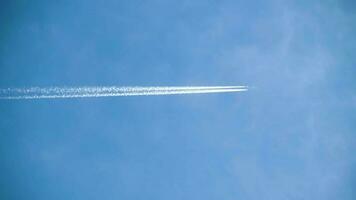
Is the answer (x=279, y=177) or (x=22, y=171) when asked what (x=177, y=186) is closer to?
(x=279, y=177)

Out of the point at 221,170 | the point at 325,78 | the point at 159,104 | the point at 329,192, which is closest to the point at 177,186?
the point at 221,170

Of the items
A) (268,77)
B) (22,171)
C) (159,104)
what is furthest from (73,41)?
(268,77)

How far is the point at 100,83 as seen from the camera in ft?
16.8

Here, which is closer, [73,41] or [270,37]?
[73,41]

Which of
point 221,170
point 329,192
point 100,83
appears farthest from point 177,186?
point 329,192

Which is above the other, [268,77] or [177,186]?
[268,77]

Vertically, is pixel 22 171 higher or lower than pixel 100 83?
lower

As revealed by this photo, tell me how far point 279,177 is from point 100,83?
2728 millimetres

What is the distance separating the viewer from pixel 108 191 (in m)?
5.08

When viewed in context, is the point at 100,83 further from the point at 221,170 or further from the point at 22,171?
the point at 221,170

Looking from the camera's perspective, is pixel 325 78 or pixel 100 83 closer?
pixel 100 83

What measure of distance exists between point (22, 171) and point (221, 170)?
8.40ft

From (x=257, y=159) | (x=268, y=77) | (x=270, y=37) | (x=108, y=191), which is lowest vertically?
(x=108, y=191)

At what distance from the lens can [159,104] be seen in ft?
17.0
